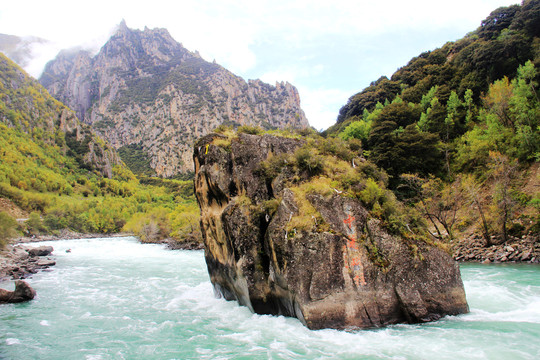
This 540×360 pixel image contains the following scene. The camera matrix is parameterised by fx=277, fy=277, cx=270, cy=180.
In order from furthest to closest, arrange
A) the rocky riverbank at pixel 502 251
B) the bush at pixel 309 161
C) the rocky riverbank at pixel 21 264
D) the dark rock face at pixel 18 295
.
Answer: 1. the rocky riverbank at pixel 21 264
2. the rocky riverbank at pixel 502 251
3. the dark rock face at pixel 18 295
4. the bush at pixel 309 161

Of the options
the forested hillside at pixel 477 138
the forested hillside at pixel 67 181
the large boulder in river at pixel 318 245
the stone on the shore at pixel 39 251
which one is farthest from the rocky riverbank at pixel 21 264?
the forested hillside at pixel 477 138

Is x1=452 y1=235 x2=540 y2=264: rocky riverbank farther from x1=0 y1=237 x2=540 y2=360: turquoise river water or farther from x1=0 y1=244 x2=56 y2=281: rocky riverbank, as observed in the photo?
x1=0 y1=244 x2=56 y2=281: rocky riverbank

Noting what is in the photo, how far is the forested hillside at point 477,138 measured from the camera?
22.9 meters

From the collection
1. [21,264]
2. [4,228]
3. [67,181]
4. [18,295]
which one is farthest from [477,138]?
[67,181]

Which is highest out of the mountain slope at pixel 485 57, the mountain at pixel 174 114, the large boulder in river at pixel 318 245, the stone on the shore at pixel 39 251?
the mountain at pixel 174 114

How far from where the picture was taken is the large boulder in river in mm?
9133

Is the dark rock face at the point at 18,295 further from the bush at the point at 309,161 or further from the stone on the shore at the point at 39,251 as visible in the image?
the stone on the shore at the point at 39,251

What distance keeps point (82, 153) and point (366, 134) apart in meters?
136

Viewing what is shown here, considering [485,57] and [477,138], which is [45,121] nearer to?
[485,57]

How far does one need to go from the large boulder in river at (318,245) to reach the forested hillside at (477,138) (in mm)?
12916

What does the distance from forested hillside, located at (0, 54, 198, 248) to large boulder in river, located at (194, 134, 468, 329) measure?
1569 inches

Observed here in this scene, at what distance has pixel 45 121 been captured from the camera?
5039 inches

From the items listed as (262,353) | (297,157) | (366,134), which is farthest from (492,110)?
(262,353)

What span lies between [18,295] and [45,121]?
147 m
